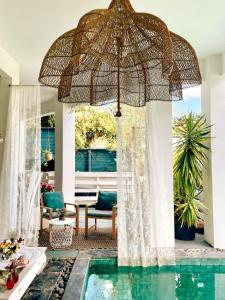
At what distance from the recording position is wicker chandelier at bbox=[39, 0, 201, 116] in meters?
2.01

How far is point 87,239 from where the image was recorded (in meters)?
5.27

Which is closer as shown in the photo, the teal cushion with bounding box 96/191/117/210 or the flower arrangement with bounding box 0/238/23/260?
the flower arrangement with bounding box 0/238/23/260

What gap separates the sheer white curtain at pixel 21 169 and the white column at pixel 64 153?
2.57 meters

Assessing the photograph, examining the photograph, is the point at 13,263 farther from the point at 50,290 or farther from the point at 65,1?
the point at 65,1

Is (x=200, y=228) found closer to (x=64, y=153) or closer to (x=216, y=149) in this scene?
(x=216, y=149)

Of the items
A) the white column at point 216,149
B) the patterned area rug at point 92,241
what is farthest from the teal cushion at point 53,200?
the white column at point 216,149

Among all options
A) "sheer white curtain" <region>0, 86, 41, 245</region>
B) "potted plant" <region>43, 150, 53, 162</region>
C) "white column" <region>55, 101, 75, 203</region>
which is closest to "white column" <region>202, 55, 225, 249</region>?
"sheer white curtain" <region>0, 86, 41, 245</region>

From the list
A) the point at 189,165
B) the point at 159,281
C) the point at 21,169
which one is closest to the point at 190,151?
the point at 189,165

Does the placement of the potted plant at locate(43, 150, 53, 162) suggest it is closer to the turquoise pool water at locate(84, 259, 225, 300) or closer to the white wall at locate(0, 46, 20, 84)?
the white wall at locate(0, 46, 20, 84)

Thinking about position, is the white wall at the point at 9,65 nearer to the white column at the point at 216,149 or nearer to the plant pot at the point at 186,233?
the white column at the point at 216,149

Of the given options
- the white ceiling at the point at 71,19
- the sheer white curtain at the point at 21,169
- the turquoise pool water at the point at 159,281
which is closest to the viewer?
the white ceiling at the point at 71,19

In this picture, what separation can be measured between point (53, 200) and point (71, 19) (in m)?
3.51

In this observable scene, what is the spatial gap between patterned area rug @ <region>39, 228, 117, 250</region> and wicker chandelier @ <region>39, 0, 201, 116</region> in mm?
2768

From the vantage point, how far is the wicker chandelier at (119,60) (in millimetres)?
2014
